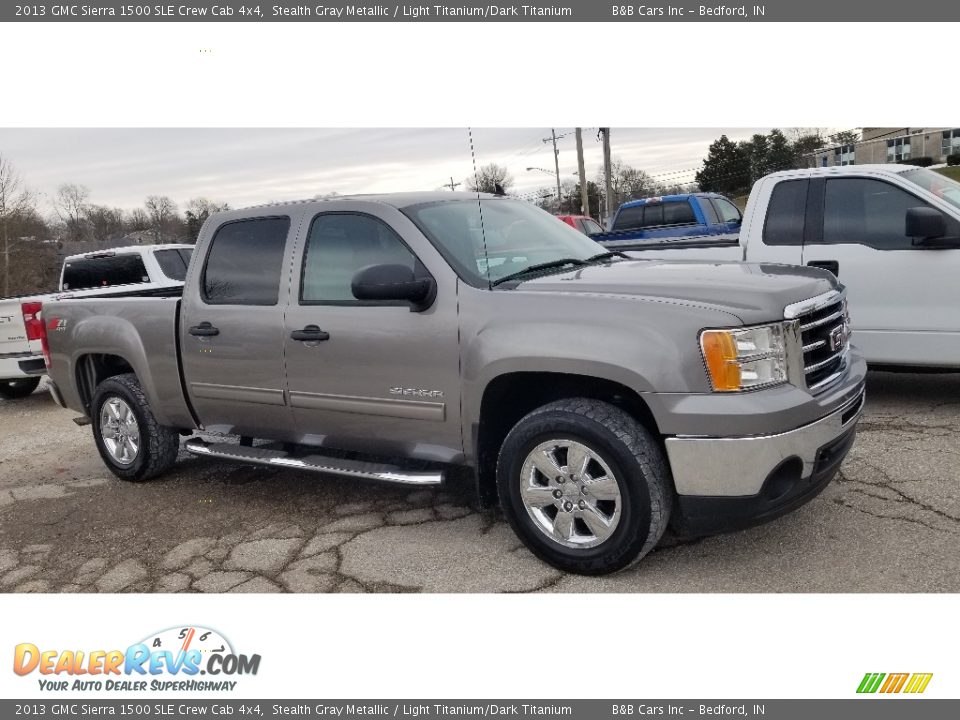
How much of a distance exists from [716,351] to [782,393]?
0.35 metres

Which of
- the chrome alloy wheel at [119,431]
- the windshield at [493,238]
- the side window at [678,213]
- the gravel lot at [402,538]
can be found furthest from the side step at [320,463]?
the side window at [678,213]

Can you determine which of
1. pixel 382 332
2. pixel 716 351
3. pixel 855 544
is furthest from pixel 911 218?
pixel 382 332

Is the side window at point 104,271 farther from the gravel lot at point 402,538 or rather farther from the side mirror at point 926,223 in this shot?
the side mirror at point 926,223

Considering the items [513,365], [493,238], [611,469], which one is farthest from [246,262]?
[611,469]

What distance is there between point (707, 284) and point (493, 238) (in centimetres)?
127

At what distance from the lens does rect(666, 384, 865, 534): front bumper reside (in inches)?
128

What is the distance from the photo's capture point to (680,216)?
13438mm

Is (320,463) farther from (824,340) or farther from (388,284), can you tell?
(824,340)

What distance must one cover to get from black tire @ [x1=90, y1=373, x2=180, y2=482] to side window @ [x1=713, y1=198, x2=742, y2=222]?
10.6 meters

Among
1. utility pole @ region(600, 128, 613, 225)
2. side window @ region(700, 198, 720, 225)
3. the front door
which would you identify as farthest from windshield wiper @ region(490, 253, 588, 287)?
utility pole @ region(600, 128, 613, 225)

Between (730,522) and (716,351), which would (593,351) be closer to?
(716,351)

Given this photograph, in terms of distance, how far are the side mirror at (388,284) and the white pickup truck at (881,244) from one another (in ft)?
12.7

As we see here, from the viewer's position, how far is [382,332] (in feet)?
13.6

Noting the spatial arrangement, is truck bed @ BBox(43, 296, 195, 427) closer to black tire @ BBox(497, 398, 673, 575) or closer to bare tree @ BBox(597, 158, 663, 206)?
black tire @ BBox(497, 398, 673, 575)
